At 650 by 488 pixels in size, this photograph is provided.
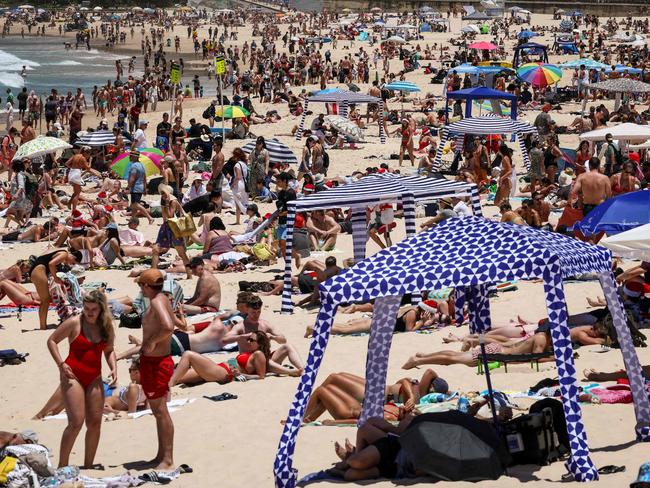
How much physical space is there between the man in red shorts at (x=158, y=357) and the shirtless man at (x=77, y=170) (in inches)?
380

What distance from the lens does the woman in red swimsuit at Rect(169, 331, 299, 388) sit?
33.0 feet

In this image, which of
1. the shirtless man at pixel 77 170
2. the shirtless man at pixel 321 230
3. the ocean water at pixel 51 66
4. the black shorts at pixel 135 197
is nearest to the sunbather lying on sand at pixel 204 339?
the shirtless man at pixel 321 230

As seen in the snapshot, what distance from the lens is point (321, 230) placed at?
16.0 meters

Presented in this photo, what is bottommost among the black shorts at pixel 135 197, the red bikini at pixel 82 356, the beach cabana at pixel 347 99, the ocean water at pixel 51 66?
the ocean water at pixel 51 66

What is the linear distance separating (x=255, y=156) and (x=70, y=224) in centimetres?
449

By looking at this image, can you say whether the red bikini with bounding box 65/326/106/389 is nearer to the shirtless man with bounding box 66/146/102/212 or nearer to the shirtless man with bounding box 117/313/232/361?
the shirtless man with bounding box 117/313/232/361

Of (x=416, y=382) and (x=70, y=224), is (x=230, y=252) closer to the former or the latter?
(x=70, y=224)

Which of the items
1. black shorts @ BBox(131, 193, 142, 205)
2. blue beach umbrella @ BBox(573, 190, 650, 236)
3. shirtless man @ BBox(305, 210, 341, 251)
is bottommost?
black shorts @ BBox(131, 193, 142, 205)

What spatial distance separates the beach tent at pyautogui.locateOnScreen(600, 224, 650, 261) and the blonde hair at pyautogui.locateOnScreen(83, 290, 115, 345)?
429cm

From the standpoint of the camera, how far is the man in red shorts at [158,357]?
752cm

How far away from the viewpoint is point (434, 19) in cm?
7019

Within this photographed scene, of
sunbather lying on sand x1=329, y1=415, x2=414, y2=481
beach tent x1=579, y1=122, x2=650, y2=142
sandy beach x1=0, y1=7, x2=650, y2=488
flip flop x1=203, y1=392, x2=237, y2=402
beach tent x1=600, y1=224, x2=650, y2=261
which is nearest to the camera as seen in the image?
sunbather lying on sand x1=329, y1=415, x2=414, y2=481

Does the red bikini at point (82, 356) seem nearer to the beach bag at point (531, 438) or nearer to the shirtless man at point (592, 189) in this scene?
the beach bag at point (531, 438)

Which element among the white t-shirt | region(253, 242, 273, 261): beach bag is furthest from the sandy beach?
the white t-shirt
